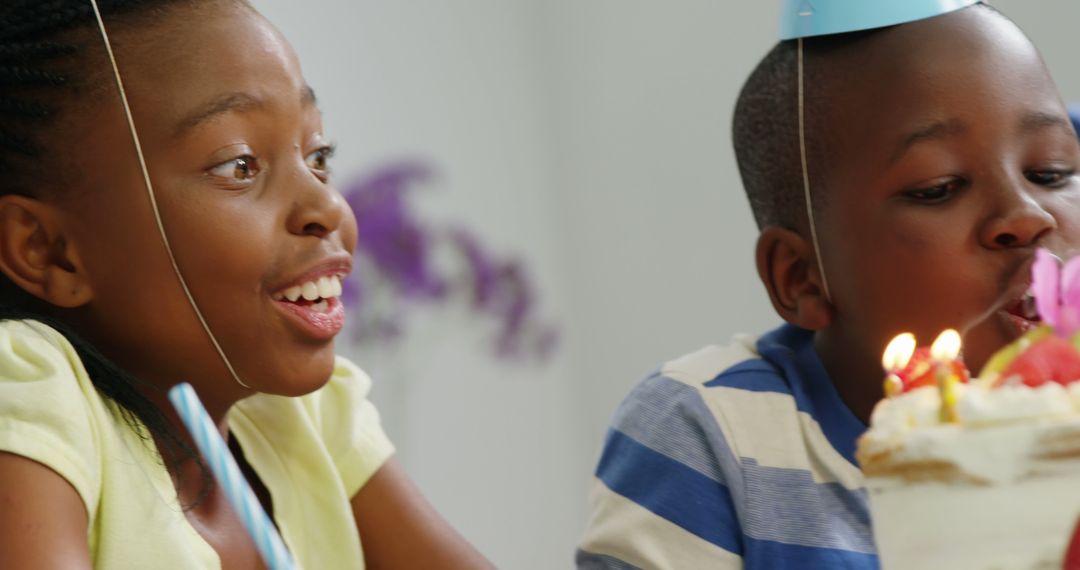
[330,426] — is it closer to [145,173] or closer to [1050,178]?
[145,173]

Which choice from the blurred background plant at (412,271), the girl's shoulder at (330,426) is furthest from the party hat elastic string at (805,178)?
the blurred background plant at (412,271)

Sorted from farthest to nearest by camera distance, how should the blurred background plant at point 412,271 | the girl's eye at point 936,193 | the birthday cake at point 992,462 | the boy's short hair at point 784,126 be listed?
the blurred background plant at point 412,271 → the boy's short hair at point 784,126 → the girl's eye at point 936,193 → the birthday cake at point 992,462

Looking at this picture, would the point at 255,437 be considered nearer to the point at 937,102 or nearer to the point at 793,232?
the point at 793,232

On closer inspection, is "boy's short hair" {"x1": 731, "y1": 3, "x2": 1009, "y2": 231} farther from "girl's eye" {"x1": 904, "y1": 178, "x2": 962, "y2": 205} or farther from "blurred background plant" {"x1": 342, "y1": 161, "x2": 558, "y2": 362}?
"blurred background plant" {"x1": 342, "y1": 161, "x2": 558, "y2": 362}

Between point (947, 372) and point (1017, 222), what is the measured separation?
0.38 metres

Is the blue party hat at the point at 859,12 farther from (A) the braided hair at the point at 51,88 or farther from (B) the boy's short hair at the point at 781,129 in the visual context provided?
(A) the braided hair at the point at 51,88

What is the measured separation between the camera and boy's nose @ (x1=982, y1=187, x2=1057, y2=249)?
0.91m

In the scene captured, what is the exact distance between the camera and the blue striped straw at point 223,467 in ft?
1.75

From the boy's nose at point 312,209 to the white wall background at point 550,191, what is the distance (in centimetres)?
107

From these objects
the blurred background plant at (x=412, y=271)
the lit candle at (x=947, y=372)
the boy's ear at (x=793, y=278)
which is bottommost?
the blurred background plant at (x=412, y=271)

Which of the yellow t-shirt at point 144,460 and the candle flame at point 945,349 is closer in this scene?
the candle flame at point 945,349

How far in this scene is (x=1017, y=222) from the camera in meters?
0.91

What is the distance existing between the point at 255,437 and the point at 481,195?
128 centimetres

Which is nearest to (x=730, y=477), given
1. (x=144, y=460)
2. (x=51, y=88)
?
(x=144, y=460)
